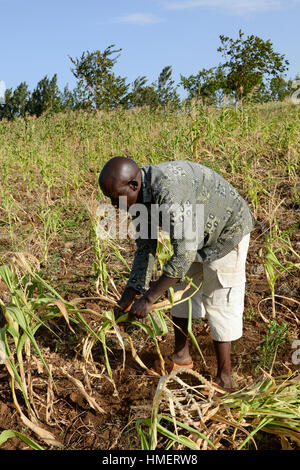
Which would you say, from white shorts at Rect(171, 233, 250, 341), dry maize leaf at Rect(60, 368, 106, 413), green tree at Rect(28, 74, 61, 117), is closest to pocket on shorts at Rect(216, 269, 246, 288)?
white shorts at Rect(171, 233, 250, 341)

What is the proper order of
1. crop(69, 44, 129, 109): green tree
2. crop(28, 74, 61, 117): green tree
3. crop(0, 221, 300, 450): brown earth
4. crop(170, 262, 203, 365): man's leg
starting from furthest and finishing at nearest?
crop(28, 74, 61, 117): green tree → crop(69, 44, 129, 109): green tree → crop(170, 262, 203, 365): man's leg → crop(0, 221, 300, 450): brown earth

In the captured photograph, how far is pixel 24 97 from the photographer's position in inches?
930

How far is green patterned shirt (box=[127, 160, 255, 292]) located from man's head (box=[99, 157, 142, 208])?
0.24ft

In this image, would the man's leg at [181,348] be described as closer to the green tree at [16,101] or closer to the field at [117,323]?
the field at [117,323]

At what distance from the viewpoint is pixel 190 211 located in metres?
1.89

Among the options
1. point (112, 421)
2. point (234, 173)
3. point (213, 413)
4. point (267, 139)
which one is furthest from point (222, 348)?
point (267, 139)

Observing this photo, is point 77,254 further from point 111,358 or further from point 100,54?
point 100,54

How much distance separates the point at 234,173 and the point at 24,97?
21657 millimetres

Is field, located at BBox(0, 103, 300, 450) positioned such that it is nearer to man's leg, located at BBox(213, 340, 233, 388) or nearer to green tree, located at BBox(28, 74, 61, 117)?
man's leg, located at BBox(213, 340, 233, 388)

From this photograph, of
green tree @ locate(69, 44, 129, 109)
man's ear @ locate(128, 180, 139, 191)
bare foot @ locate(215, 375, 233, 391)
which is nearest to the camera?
man's ear @ locate(128, 180, 139, 191)

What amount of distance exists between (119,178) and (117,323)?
74 centimetres

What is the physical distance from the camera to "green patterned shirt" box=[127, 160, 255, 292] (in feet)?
6.15

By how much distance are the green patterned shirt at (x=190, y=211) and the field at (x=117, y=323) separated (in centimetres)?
25

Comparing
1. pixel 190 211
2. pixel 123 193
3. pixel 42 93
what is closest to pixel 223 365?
pixel 190 211
